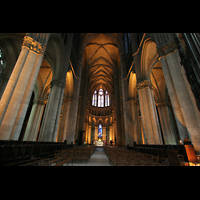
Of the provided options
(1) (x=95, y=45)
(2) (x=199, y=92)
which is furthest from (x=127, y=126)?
(1) (x=95, y=45)

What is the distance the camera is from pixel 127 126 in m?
13.6

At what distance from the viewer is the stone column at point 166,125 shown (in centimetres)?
1280

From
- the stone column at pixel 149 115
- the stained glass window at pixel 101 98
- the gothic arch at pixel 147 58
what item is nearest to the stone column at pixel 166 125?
the stone column at pixel 149 115

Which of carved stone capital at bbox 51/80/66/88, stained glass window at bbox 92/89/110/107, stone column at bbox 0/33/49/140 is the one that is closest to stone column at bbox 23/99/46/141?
carved stone capital at bbox 51/80/66/88

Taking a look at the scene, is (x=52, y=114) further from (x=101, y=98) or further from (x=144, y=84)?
(x=101, y=98)

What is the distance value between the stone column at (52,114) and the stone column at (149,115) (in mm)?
8042

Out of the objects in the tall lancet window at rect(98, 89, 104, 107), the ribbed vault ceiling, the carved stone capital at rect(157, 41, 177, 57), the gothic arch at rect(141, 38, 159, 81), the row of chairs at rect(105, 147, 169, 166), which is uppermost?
the ribbed vault ceiling

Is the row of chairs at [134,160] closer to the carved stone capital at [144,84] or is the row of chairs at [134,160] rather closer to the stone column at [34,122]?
the carved stone capital at [144,84]

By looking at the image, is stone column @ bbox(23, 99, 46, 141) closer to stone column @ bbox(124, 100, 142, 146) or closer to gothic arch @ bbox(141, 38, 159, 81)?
stone column @ bbox(124, 100, 142, 146)

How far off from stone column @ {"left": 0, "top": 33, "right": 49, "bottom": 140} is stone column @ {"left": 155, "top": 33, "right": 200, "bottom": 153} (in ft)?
25.3

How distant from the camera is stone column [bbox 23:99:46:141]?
13.5 metres
